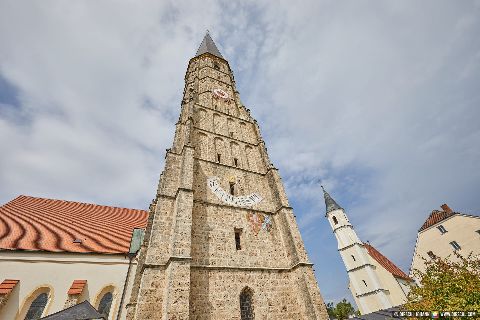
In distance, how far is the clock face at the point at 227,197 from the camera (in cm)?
1384

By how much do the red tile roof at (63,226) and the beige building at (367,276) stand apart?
24993 millimetres

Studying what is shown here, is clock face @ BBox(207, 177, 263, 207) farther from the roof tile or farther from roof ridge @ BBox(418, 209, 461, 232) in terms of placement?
roof ridge @ BBox(418, 209, 461, 232)

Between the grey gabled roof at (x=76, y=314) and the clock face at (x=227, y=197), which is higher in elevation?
the clock face at (x=227, y=197)

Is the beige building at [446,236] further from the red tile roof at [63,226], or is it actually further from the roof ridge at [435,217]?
the red tile roof at [63,226]

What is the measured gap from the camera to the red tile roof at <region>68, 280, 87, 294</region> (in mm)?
11672

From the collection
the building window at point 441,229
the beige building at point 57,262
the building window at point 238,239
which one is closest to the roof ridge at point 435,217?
the building window at point 441,229

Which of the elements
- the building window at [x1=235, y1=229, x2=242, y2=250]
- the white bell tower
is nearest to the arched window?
the building window at [x1=235, y1=229, x2=242, y2=250]

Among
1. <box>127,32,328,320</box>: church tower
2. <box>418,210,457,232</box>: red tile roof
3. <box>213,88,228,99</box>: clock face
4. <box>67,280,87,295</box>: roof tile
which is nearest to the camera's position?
<box>127,32,328,320</box>: church tower

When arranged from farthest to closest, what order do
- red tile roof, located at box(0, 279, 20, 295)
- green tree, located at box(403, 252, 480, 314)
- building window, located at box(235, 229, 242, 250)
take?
building window, located at box(235, 229, 242, 250) → red tile roof, located at box(0, 279, 20, 295) → green tree, located at box(403, 252, 480, 314)

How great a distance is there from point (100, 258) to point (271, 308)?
33.8 feet

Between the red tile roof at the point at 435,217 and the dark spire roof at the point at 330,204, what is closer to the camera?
the red tile roof at the point at 435,217

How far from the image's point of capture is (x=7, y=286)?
10.9m

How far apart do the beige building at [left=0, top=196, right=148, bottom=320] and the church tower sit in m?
3.26

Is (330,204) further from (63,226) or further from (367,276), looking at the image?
(63,226)
